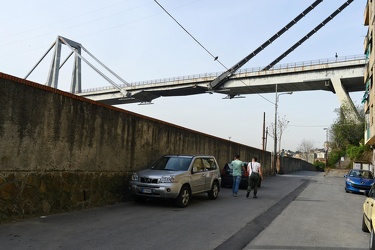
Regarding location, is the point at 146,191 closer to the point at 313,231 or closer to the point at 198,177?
the point at 198,177

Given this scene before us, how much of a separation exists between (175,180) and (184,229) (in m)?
2.93

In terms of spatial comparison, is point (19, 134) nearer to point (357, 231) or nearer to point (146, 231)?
point (146, 231)

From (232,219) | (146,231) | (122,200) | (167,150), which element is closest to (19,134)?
(146,231)

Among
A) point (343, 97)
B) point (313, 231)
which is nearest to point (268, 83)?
point (343, 97)

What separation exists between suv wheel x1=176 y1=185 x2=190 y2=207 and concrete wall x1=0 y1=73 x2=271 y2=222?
2.00m

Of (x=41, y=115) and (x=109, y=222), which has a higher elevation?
(x=41, y=115)

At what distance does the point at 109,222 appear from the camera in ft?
24.8

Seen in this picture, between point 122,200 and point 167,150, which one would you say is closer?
point 122,200

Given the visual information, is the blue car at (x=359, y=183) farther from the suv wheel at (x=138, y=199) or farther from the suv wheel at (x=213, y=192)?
the suv wheel at (x=138, y=199)

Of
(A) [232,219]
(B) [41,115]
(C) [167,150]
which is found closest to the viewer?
(B) [41,115]

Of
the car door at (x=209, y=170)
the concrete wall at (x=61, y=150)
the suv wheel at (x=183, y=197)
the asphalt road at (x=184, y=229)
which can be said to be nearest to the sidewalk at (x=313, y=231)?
the asphalt road at (x=184, y=229)

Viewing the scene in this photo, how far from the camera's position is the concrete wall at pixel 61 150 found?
7301 millimetres

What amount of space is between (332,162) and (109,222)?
57783 mm

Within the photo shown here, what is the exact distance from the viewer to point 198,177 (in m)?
11.5
